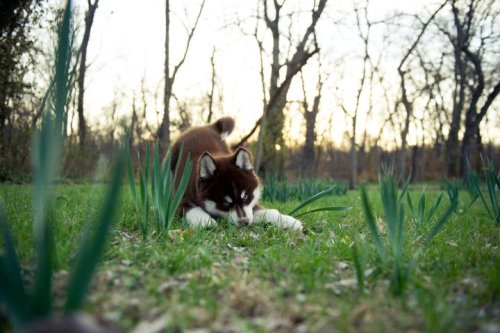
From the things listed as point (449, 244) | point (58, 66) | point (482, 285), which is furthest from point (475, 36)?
point (58, 66)

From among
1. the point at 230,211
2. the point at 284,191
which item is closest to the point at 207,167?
the point at 230,211

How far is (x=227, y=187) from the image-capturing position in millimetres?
3732

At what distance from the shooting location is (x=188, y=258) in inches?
86.0

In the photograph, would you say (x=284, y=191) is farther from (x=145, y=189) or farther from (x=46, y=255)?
(x=46, y=255)

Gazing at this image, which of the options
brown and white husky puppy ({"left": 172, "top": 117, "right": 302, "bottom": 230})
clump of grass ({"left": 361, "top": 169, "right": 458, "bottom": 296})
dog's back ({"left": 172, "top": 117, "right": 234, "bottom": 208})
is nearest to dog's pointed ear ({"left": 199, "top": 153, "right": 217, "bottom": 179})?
brown and white husky puppy ({"left": 172, "top": 117, "right": 302, "bottom": 230})

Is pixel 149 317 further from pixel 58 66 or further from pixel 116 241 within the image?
pixel 116 241

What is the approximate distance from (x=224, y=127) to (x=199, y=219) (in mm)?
2709

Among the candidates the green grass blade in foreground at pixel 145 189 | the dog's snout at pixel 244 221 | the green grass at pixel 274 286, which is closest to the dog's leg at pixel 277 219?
the dog's snout at pixel 244 221

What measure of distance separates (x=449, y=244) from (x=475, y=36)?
16197 mm

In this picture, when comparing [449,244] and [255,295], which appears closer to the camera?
[255,295]

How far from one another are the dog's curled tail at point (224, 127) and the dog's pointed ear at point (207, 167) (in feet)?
6.84

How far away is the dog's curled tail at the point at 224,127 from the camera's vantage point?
589 centimetres

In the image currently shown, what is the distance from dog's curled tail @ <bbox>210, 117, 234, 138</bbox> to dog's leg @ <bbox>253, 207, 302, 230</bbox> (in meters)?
2.09

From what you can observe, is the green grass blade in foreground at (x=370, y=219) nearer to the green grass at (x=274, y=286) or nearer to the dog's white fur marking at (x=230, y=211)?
the green grass at (x=274, y=286)
